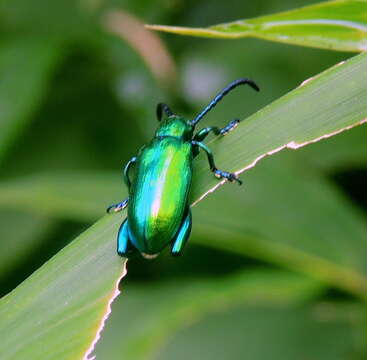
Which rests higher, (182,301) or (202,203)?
(202,203)

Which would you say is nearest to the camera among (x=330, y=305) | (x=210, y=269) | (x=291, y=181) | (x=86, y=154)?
(x=330, y=305)

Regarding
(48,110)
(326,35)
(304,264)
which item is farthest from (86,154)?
(326,35)

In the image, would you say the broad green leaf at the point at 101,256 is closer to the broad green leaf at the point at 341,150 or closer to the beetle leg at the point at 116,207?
the beetle leg at the point at 116,207

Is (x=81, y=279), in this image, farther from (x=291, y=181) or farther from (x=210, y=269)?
(x=210, y=269)

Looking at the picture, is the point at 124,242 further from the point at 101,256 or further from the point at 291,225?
the point at 291,225

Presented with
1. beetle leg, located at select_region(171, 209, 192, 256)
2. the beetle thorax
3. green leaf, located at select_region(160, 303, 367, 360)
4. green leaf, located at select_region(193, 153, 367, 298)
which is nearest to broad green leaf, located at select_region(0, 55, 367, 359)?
beetle leg, located at select_region(171, 209, 192, 256)

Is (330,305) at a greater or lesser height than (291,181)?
lesser

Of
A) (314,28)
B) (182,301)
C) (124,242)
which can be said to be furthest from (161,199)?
(182,301)

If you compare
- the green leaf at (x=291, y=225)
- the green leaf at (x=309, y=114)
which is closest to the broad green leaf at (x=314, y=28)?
the green leaf at (x=309, y=114)
